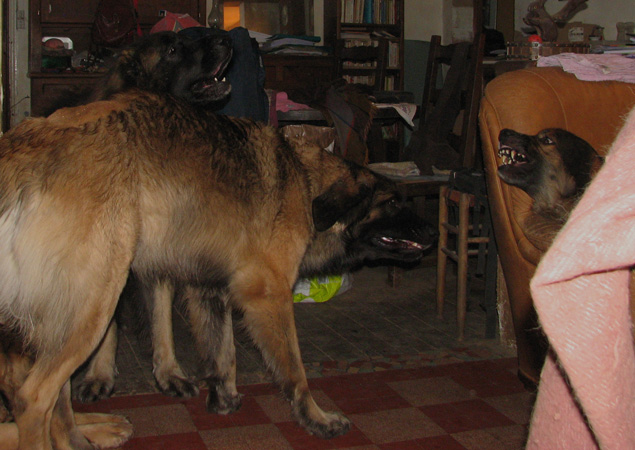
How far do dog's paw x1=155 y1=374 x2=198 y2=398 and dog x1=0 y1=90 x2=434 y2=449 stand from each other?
1.43ft

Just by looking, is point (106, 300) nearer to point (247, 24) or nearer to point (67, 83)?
point (67, 83)

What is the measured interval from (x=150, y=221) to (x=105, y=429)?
0.72 m

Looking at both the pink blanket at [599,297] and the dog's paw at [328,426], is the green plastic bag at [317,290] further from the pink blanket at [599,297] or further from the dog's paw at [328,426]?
the pink blanket at [599,297]

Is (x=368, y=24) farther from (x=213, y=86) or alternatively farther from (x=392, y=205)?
(x=392, y=205)

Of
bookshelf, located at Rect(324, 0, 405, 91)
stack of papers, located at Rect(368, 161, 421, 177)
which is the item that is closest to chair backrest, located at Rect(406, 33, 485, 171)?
stack of papers, located at Rect(368, 161, 421, 177)

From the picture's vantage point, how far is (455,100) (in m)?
4.11

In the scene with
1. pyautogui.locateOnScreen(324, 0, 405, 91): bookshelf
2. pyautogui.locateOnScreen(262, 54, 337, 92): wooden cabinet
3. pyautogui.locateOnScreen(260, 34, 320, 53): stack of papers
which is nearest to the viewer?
pyautogui.locateOnScreen(260, 34, 320, 53): stack of papers

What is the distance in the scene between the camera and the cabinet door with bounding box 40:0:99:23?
571cm

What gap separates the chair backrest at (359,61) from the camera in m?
5.87

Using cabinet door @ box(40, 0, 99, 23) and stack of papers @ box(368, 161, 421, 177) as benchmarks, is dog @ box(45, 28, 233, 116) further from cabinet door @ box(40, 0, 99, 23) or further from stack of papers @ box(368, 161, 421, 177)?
cabinet door @ box(40, 0, 99, 23)

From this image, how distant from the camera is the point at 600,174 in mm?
499

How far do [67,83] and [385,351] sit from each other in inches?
159

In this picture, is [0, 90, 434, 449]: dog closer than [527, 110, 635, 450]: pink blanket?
No

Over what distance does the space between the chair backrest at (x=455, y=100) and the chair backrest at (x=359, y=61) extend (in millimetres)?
1242
